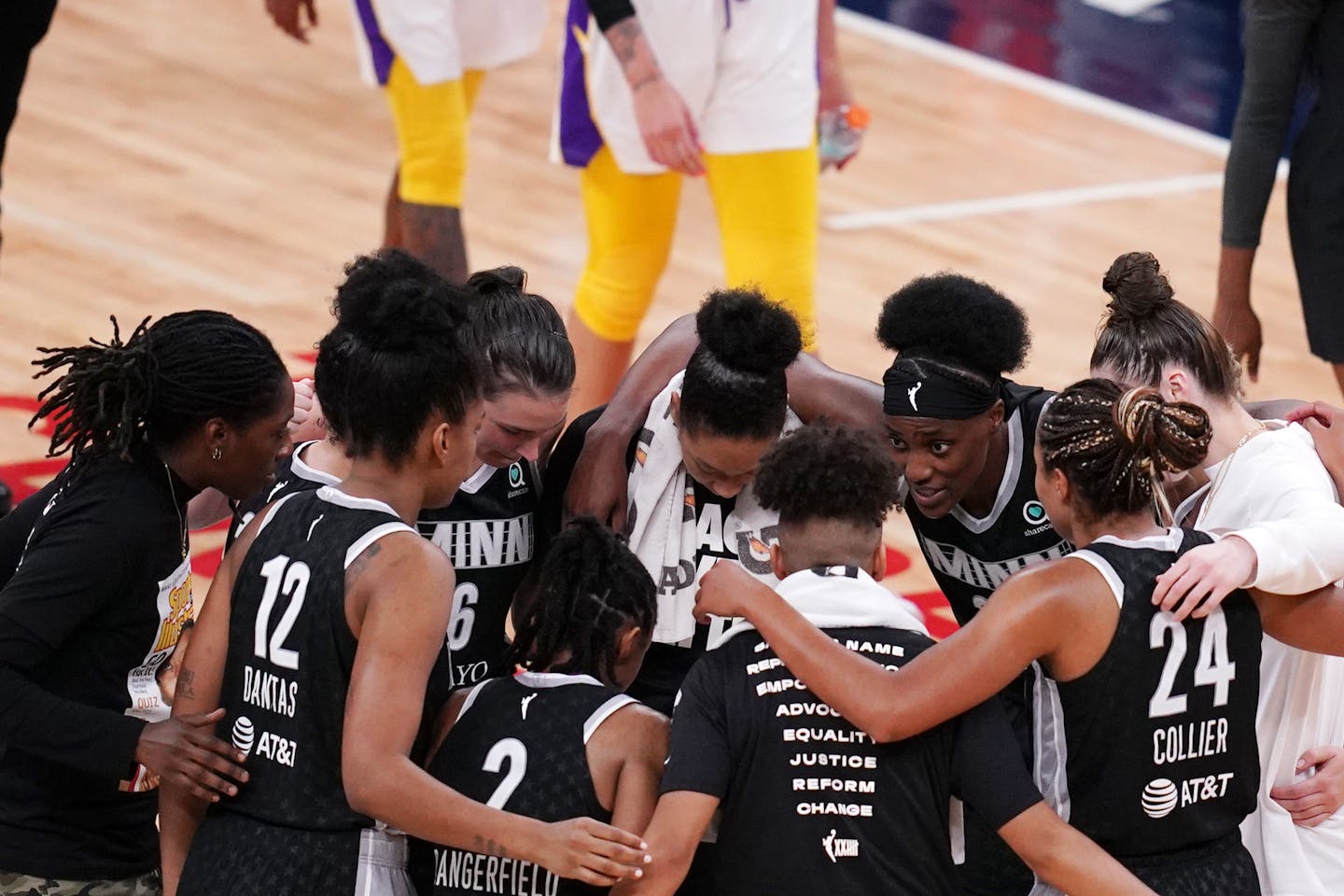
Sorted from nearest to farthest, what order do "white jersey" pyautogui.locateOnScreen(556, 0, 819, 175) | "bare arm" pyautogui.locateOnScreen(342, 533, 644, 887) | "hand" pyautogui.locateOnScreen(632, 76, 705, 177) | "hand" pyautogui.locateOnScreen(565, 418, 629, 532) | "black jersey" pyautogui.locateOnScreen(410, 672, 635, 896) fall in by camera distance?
"bare arm" pyautogui.locateOnScreen(342, 533, 644, 887) < "black jersey" pyautogui.locateOnScreen(410, 672, 635, 896) < "hand" pyautogui.locateOnScreen(565, 418, 629, 532) < "hand" pyautogui.locateOnScreen(632, 76, 705, 177) < "white jersey" pyautogui.locateOnScreen(556, 0, 819, 175)

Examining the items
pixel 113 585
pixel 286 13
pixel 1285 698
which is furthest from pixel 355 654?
pixel 286 13

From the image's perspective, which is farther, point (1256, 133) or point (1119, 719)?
point (1256, 133)

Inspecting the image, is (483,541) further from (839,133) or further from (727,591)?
(839,133)

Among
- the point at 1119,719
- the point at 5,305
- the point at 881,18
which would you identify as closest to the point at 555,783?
the point at 1119,719

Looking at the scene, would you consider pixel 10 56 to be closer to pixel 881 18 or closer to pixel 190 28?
pixel 190 28

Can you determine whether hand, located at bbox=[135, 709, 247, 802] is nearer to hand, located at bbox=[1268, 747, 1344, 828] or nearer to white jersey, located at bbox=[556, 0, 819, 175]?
hand, located at bbox=[1268, 747, 1344, 828]

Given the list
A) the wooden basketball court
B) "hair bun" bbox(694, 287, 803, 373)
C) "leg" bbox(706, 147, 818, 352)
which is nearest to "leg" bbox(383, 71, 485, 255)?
the wooden basketball court

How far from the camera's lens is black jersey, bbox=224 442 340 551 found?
287 cm

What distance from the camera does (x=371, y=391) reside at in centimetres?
257

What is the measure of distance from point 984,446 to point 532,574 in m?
0.80

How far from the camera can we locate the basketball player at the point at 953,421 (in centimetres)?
308

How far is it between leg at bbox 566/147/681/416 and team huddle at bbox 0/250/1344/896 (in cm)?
212

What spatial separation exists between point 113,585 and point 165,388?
0.31 meters

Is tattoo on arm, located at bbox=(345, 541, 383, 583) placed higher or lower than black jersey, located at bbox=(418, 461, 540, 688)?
higher
